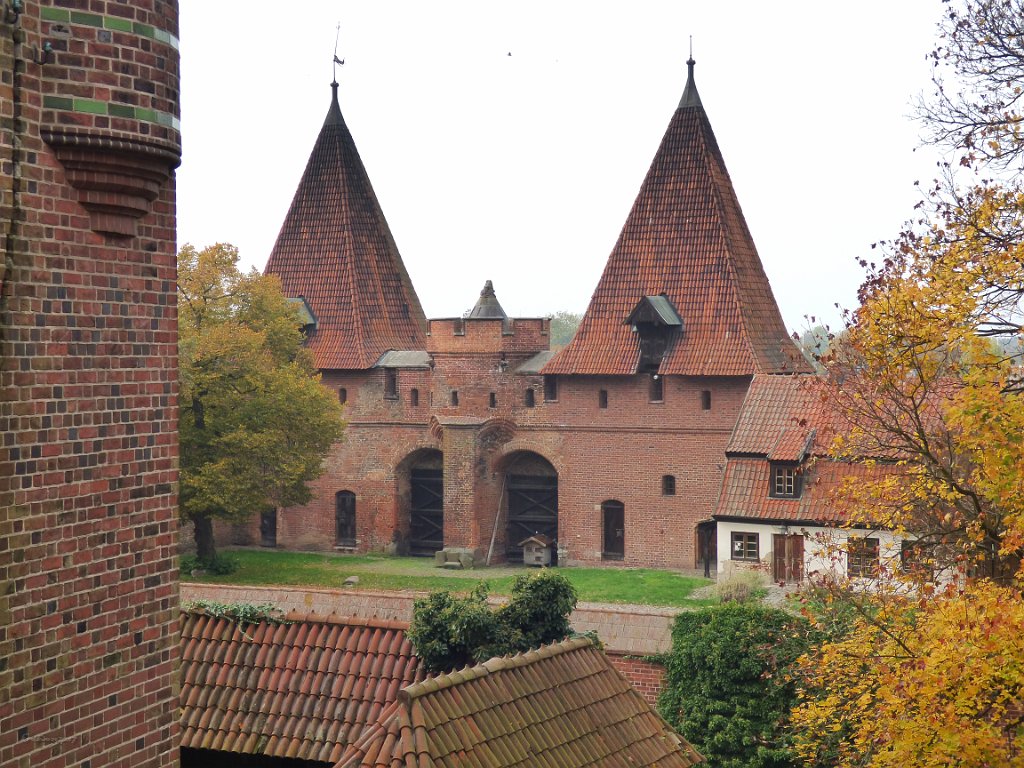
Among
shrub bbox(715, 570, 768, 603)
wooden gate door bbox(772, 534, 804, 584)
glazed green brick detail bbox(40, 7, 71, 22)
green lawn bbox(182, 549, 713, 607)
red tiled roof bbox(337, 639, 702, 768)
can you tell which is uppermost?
glazed green brick detail bbox(40, 7, 71, 22)

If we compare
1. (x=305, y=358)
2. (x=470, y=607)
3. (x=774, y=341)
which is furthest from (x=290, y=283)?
(x=470, y=607)

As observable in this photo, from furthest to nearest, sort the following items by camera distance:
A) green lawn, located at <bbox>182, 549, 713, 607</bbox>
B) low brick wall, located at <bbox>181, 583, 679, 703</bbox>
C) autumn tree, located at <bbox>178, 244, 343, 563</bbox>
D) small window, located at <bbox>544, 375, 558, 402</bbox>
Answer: small window, located at <bbox>544, 375, 558, 402</bbox> < autumn tree, located at <bbox>178, 244, 343, 563</bbox> < green lawn, located at <bbox>182, 549, 713, 607</bbox> < low brick wall, located at <bbox>181, 583, 679, 703</bbox>

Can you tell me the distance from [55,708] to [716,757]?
15.2 metres

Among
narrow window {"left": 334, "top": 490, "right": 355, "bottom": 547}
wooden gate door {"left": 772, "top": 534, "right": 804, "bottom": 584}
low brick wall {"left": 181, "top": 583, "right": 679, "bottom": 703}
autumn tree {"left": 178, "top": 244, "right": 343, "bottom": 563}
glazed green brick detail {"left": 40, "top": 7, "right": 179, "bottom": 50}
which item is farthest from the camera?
narrow window {"left": 334, "top": 490, "right": 355, "bottom": 547}

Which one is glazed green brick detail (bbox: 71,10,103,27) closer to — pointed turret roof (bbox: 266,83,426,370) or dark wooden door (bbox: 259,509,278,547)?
pointed turret roof (bbox: 266,83,426,370)

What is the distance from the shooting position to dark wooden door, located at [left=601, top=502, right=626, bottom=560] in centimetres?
3684

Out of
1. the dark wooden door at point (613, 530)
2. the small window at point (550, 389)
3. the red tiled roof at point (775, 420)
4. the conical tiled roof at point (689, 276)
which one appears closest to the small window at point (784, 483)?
the red tiled roof at point (775, 420)

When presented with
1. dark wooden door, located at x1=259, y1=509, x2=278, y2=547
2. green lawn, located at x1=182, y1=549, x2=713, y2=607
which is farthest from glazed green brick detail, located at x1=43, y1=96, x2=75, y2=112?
dark wooden door, located at x1=259, y1=509, x2=278, y2=547

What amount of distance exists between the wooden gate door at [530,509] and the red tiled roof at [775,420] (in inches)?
325

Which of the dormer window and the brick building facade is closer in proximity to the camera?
the brick building facade

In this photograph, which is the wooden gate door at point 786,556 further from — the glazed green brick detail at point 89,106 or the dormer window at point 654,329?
the glazed green brick detail at point 89,106

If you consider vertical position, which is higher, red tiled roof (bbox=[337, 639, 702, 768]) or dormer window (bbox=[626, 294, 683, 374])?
dormer window (bbox=[626, 294, 683, 374])

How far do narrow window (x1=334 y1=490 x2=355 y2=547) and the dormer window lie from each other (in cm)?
987

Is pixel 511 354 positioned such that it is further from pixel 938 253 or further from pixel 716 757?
pixel 938 253
